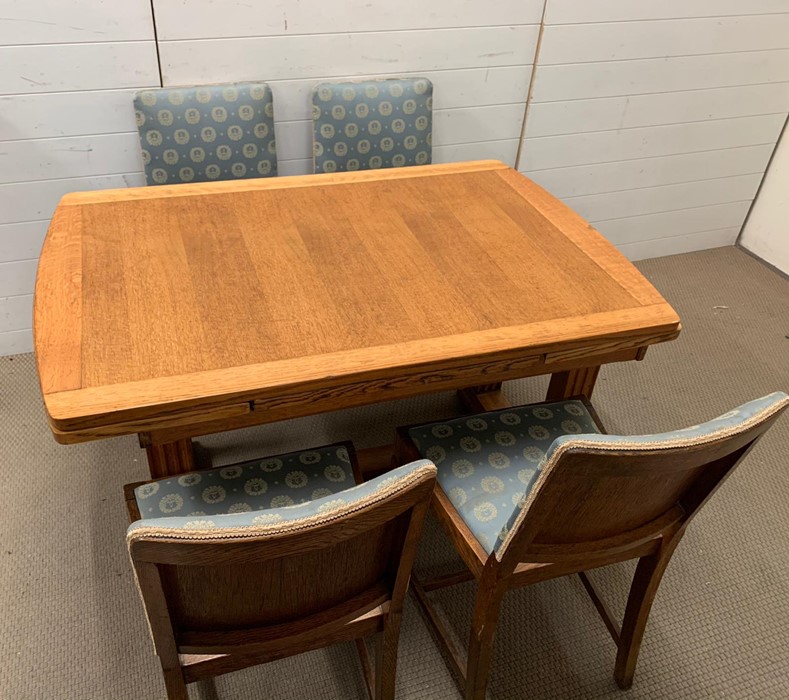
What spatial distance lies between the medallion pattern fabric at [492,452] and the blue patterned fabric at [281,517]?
0.45 meters

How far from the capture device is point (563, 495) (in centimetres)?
106

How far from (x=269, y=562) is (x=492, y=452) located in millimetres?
677

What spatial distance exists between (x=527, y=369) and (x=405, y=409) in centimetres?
100

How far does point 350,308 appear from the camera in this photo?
4.48 feet

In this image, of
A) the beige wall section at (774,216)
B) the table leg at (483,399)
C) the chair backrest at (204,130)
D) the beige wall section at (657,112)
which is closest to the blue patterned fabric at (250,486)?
the table leg at (483,399)

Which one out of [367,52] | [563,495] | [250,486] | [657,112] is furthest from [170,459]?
[657,112]

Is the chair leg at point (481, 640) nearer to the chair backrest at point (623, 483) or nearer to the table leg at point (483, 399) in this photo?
the chair backrest at point (623, 483)

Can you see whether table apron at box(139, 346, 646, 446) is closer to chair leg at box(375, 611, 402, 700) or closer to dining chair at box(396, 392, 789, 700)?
dining chair at box(396, 392, 789, 700)

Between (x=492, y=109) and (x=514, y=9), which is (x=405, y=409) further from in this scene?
(x=514, y=9)

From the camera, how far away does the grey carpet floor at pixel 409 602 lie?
1570 mm

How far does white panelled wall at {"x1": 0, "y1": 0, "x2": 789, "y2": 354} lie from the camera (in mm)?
2084

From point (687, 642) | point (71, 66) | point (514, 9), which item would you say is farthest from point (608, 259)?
point (71, 66)

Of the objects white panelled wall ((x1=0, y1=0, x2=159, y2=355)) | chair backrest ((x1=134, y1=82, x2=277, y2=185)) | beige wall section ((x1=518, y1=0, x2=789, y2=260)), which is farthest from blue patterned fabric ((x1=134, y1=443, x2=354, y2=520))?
beige wall section ((x1=518, y1=0, x2=789, y2=260))

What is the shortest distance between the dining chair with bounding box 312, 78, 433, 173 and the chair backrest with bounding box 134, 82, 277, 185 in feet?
0.57
